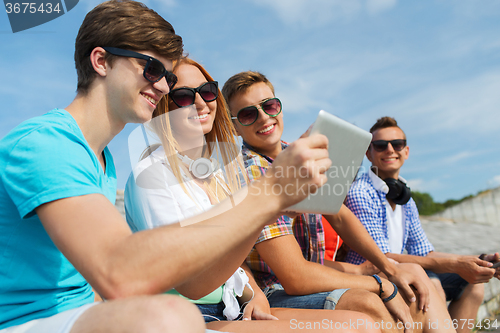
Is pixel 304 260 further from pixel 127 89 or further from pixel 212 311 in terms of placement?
pixel 127 89

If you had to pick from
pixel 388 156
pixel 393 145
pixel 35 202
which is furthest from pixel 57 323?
pixel 393 145

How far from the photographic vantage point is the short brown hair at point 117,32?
154 cm

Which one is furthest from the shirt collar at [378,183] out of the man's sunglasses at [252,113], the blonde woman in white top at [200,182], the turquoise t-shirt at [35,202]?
the turquoise t-shirt at [35,202]

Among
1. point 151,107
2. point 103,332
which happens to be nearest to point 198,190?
point 151,107

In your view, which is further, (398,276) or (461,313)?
(461,313)

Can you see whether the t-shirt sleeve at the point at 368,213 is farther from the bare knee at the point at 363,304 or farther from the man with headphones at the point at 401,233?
the bare knee at the point at 363,304

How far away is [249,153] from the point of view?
9.30 feet

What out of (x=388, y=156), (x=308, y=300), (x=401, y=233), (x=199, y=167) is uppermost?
(x=199, y=167)

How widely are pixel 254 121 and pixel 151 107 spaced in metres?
1.34

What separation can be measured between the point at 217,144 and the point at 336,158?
4.25ft

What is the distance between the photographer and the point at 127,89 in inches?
59.5

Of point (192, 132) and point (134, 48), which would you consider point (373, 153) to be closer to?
point (192, 132)

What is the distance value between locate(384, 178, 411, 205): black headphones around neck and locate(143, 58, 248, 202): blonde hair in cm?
223

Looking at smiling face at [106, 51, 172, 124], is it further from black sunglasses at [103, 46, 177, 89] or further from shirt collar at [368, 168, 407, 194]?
shirt collar at [368, 168, 407, 194]
